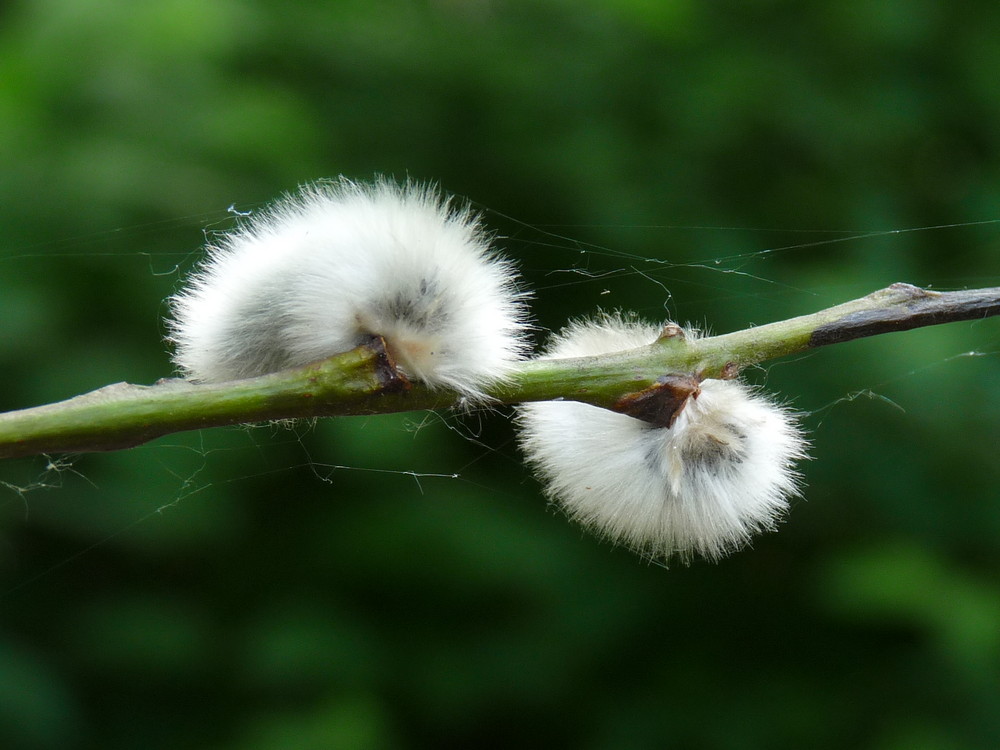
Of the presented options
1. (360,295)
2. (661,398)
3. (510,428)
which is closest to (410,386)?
(360,295)

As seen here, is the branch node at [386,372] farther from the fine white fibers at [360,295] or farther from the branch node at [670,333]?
the branch node at [670,333]

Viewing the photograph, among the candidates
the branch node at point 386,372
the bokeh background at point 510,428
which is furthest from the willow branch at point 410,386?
the bokeh background at point 510,428

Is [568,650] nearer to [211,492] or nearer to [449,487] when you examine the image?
[449,487]

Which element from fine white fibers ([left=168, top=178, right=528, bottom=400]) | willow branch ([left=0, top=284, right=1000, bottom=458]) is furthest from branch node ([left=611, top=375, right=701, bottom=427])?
fine white fibers ([left=168, top=178, right=528, bottom=400])

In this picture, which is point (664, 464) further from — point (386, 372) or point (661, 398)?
point (386, 372)

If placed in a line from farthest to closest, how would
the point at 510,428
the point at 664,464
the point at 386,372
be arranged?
1. the point at 510,428
2. the point at 664,464
3. the point at 386,372
